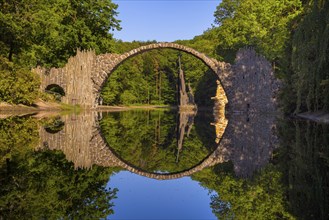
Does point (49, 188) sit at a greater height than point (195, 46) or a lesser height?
lesser

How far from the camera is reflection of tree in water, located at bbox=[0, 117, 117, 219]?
162 inches

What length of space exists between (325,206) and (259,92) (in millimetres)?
29182

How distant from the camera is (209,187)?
5.57 metres

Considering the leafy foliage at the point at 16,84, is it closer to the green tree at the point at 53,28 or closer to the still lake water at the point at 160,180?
the green tree at the point at 53,28

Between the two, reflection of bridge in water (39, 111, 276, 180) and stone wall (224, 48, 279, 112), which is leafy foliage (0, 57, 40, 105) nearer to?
reflection of bridge in water (39, 111, 276, 180)

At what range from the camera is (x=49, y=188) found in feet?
17.1

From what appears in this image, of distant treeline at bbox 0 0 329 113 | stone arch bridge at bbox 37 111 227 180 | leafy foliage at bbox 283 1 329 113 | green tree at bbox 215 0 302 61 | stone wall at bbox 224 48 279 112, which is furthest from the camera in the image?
green tree at bbox 215 0 302 61

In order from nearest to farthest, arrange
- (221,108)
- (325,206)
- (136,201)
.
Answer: (325,206) < (136,201) < (221,108)

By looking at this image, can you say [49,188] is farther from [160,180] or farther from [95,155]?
[95,155]

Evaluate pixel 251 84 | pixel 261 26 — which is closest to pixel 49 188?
pixel 251 84

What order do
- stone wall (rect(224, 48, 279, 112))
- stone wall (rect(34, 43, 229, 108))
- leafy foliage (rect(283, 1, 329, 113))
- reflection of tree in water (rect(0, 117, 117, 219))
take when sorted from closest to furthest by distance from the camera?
reflection of tree in water (rect(0, 117, 117, 219)), leafy foliage (rect(283, 1, 329, 113)), stone wall (rect(34, 43, 229, 108)), stone wall (rect(224, 48, 279, 112))

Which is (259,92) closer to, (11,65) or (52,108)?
(52,108)

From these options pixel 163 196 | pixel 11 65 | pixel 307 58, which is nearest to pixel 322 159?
pixel 163 196

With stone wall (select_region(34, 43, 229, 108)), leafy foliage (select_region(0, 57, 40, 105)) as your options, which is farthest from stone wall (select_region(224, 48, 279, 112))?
leafy foliage (select_region(0, 57, 40, 105))
